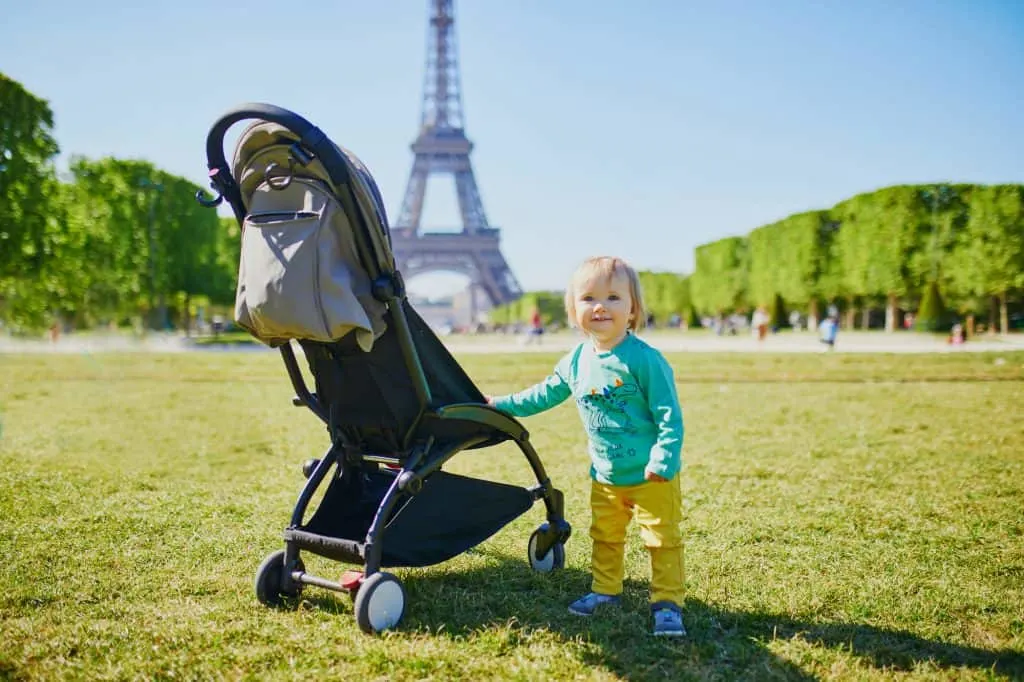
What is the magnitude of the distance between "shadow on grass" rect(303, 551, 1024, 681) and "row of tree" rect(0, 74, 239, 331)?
89.2 ft

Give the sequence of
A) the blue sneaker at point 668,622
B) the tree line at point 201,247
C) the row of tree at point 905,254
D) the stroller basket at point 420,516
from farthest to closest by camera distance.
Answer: the row of tree at point 905,254 < the tree line at point 201,247 < the stroller basket at point 420,516 < the blue sneaker at point 668,622

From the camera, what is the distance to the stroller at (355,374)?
2939 mm

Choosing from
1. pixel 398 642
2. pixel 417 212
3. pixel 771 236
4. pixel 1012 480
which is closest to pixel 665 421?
pixel 398 642

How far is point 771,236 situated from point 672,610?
48.0 meters

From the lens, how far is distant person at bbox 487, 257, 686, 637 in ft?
10.3

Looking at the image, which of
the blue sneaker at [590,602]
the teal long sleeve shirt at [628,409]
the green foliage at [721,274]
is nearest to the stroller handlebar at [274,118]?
the teal long sleeve shirt at [628,409]

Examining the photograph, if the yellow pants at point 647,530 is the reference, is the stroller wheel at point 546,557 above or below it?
below

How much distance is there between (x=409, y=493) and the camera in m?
3.22

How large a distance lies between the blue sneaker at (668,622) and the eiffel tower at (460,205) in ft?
184

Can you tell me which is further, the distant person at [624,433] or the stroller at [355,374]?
the distant person at [624,433]

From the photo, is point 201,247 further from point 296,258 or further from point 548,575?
point 296,258

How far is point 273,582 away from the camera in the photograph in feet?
11.1

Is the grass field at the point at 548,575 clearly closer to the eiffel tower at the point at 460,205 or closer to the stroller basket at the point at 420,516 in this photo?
the stroller basket at the point at 420,516

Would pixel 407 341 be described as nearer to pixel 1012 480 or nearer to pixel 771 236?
pixel 1012 480
